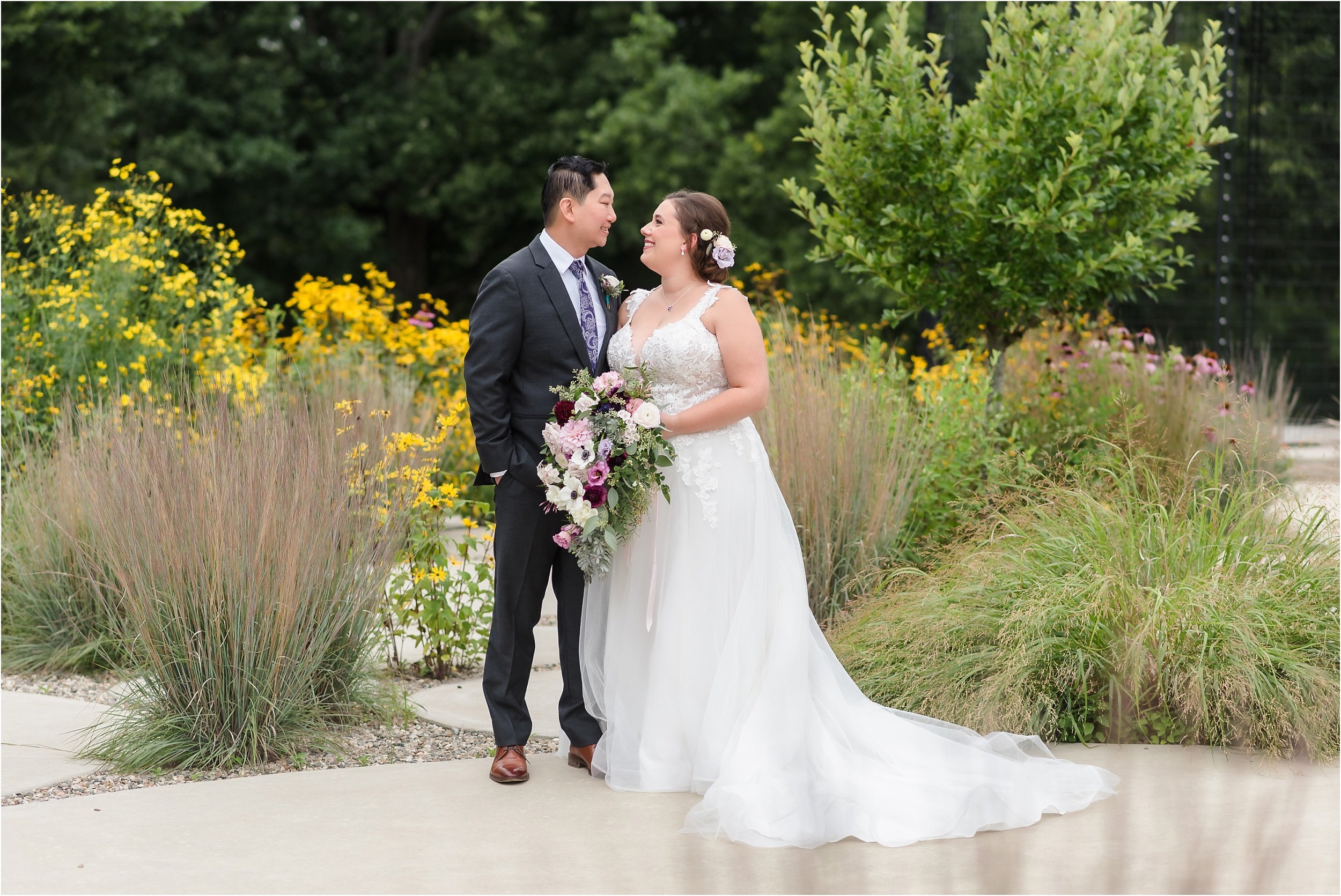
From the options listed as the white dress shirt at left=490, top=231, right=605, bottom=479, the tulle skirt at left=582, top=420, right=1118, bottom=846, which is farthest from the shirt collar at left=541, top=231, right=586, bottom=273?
the tulle skirt at left=582, top=420, right=1118, bottom=846

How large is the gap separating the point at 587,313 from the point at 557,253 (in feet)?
0.79

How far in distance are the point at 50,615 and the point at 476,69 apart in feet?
57.3

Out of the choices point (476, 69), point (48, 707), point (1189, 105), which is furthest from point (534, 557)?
point (476, 69)

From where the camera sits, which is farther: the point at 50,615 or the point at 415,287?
the point at 415,287

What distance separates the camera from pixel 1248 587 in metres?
4.62

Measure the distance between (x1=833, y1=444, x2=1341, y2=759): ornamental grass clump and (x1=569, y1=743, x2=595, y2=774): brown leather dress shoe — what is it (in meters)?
1.08

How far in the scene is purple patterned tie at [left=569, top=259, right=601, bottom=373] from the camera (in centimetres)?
449

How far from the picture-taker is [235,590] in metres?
4.27

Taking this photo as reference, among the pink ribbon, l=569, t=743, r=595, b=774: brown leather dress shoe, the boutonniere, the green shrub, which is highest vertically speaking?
the boutonniere

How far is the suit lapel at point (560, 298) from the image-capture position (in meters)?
4.35

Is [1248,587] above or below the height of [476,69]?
below

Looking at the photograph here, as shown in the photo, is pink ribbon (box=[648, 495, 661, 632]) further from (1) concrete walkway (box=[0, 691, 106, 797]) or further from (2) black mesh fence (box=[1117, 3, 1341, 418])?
(2) black mesh fence (box=[1117, 3, 1341, 418])

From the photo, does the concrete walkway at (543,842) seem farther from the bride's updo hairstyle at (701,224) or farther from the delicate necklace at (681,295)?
the bride's updo hairstyle at (701,224)

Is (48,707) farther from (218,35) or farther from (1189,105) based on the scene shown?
(218,35)
